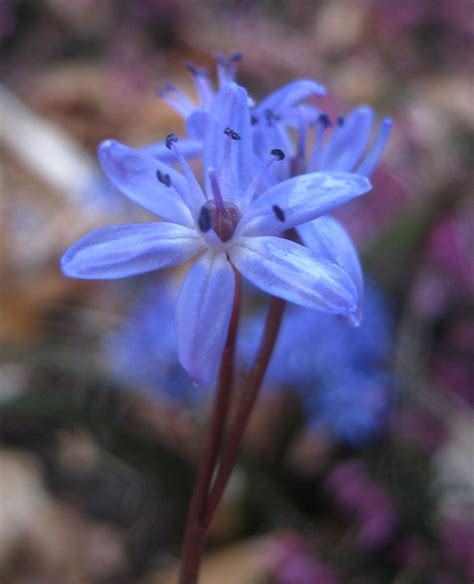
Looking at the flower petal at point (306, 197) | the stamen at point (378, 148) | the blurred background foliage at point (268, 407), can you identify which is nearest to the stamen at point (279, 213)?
the flower petal at point (306, 197)

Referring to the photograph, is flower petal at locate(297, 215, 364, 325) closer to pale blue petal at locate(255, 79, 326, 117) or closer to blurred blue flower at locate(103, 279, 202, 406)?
pale blue petal at locate(255, 79, 326, 117)

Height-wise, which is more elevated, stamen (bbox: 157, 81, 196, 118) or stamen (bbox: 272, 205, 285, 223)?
stamen (bbox: 272, 205, 285, 223)

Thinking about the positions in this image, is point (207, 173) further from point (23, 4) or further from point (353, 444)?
point (23, 4)

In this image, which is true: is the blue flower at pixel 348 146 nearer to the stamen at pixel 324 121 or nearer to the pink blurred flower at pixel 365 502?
the stamen at pixel 324 121

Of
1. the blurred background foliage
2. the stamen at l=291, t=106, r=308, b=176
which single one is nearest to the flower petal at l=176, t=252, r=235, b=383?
the stamen at l=291, t=106, r=308, b=176

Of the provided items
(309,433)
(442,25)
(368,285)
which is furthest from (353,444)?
(442,25)

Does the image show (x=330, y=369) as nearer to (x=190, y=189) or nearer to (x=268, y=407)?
(x=268, y=407)
